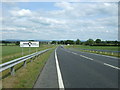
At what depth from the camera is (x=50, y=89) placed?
294 inches

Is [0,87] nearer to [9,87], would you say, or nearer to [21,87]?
[9,87]

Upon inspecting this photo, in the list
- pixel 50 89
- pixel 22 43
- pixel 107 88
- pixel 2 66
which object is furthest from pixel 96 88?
pixel 22 43

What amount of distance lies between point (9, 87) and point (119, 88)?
422 cm

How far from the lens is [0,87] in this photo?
26.1 ft

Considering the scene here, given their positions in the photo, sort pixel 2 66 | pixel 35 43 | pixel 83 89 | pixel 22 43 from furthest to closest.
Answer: pixel 35 43
pixel 22 43
pixel 2 66
pixel 83 89

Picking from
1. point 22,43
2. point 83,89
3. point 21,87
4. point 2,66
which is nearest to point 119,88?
point 83,89

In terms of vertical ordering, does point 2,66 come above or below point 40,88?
above

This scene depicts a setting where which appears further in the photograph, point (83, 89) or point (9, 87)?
point (9, 87)

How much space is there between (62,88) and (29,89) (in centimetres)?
123

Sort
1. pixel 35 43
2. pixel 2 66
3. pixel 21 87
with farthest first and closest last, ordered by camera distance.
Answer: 1. pixel 35 43
2. pixel 2 66
3. pixel 21 87

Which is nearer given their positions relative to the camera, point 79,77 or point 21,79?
point 21,79

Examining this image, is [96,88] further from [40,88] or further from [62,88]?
[40,88]

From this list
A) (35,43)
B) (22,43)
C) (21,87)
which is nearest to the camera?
(21,87)

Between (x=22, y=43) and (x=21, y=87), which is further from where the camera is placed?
(x=22, y=43)
